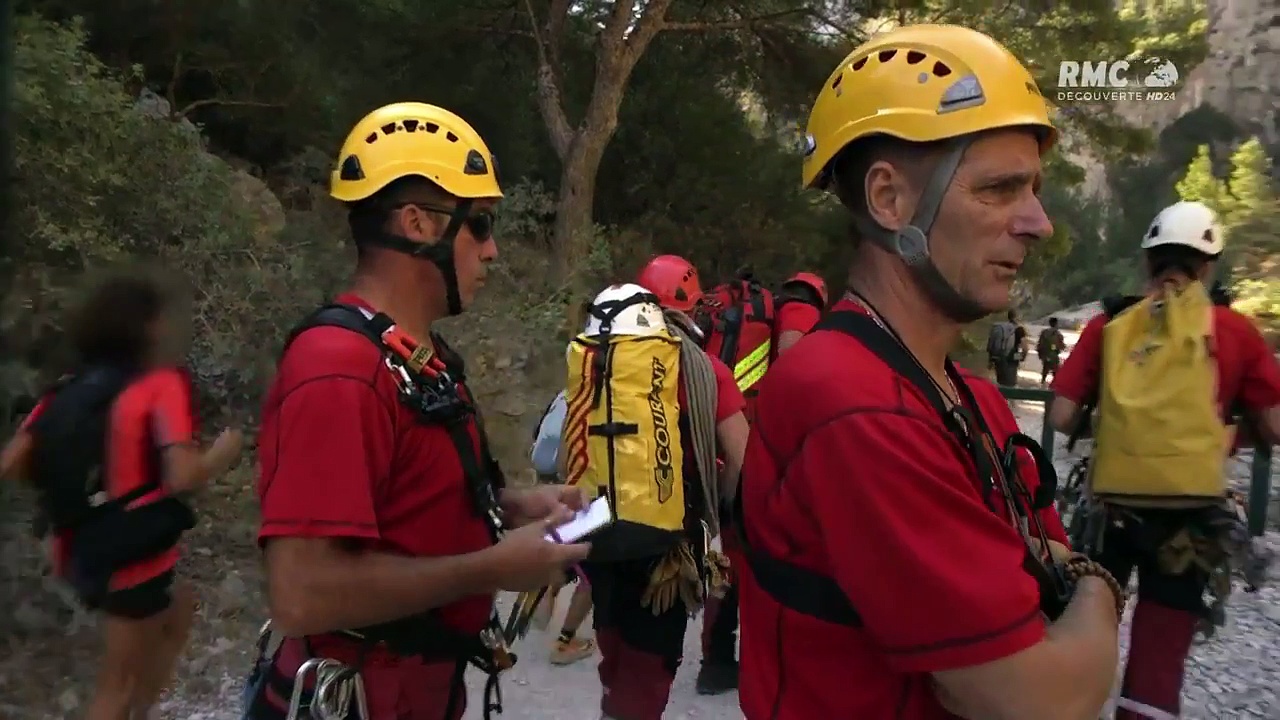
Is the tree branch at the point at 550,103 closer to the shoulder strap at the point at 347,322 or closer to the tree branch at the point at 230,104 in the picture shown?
the tree branch at the point at 230,104

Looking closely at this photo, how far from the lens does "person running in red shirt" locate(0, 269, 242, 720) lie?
3311 millimetres

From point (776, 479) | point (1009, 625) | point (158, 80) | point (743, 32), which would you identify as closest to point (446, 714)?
point (776, 479)

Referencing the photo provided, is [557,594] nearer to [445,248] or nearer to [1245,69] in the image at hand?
[445,248]

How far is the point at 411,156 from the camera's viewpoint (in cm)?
212

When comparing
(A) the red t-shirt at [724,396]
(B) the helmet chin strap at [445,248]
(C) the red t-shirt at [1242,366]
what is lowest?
(A) the red t-shirt at [724,396]

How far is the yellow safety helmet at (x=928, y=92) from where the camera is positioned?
1.38 m

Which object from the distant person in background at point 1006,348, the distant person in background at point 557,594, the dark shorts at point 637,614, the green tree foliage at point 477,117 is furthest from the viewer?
the distant person in background at point 1006,348

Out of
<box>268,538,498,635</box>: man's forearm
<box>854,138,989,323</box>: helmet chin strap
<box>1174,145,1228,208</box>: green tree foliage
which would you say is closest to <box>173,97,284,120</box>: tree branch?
<box>268,538,498,635</box>: man's forearm

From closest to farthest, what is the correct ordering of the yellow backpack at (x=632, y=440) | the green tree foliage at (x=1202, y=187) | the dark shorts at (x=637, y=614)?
the yellow backpack at (x=632, y=440)
the dark shorts at (x=637, y=614)
the green tree foliage at (x=1202, y=187)

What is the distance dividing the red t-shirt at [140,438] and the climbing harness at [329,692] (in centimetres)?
174

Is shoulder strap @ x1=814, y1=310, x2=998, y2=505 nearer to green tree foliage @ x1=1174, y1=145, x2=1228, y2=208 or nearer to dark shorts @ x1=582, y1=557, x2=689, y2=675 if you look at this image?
dark shorts @ x1=582, y1=557, x2=689, y2=675

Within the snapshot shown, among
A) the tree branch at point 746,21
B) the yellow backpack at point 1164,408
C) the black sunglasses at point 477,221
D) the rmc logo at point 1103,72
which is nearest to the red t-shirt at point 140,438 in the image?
the black sunglasses at point 477,221

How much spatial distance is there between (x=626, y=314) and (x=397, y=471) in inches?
69.9

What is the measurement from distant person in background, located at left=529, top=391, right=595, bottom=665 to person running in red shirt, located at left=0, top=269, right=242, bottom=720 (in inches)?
48.8
